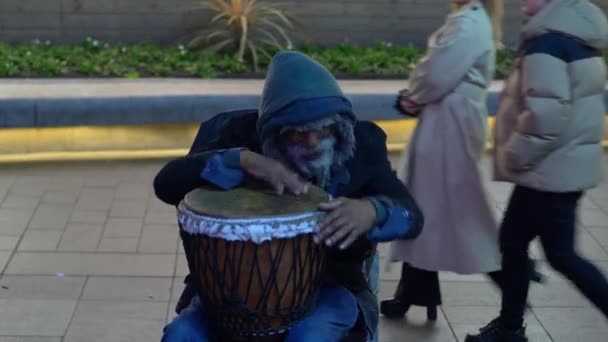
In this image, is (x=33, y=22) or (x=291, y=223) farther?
(x=33, y=22)

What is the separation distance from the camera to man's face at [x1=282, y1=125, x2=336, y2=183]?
2.87 meters

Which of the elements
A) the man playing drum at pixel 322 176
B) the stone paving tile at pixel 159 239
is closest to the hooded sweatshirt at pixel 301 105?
the man playing drum at pixel 322 176

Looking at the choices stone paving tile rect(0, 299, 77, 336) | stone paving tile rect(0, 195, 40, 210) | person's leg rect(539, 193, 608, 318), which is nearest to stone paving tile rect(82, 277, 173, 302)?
stone paving tile rect(0, 299, 77, 336)

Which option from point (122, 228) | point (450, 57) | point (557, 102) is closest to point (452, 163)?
point (450, 57)

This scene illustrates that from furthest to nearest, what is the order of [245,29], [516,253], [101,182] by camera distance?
[245,29] → [101,182] → [516,253]

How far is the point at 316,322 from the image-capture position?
2.82 m

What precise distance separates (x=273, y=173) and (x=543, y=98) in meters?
1.46

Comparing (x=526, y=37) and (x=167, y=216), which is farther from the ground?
(x=526, y=37)

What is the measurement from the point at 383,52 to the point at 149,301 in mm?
5137

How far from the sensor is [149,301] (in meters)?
4.74

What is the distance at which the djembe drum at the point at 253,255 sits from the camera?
2619 millimetres

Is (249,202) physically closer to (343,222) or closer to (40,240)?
(343,222)

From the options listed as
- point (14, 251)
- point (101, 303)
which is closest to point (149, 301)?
point (101, 303)

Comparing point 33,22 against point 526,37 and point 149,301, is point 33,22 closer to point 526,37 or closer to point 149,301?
point 149,301
